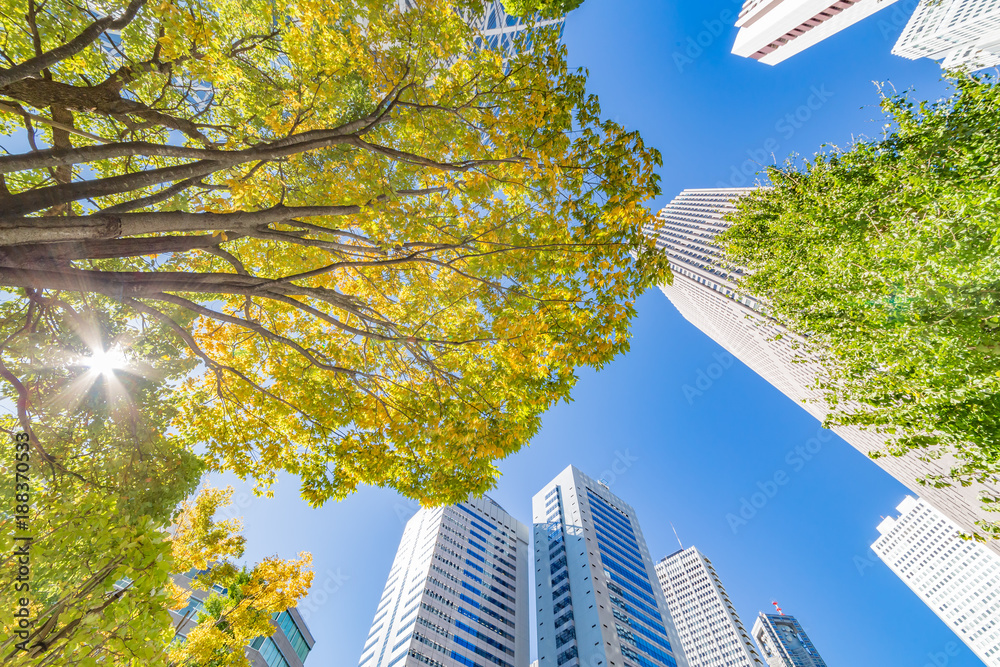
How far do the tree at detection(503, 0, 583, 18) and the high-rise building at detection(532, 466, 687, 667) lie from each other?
6771cm

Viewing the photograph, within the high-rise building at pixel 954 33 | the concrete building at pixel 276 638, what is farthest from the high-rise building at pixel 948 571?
the concrete building at pixel 276 638

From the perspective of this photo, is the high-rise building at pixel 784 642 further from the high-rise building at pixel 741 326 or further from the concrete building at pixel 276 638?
the concrete building at pixel 276 638

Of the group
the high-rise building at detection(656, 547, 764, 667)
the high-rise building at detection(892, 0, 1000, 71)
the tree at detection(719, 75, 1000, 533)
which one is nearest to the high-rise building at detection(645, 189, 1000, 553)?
the tree at detection(719, 75, 1000, 533)

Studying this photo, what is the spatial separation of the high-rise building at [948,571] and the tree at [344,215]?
174 m

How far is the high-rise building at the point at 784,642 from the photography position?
15550cm

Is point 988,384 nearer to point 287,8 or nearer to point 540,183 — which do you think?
point 540,183

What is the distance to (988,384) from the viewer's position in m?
5.80

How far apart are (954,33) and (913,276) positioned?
106 metres

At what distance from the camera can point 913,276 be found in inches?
254

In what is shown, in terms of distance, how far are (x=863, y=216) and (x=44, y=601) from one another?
53.0ft

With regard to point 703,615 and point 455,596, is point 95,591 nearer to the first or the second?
point 455,596

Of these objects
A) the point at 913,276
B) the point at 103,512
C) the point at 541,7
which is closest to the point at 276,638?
the point at 103,512

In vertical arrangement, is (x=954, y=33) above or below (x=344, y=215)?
above

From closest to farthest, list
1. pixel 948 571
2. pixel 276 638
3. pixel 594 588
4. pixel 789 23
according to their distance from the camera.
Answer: pixel 276 638
pixel 594 588
pixel 789 23
pixel 948 571
